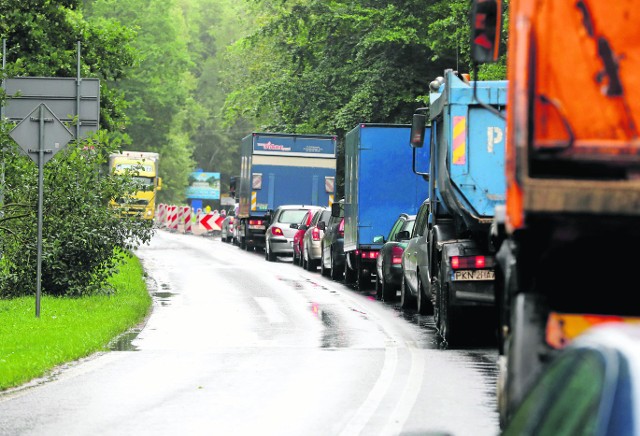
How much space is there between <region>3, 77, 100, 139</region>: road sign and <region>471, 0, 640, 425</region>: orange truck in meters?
18.0

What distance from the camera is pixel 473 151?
638 inches

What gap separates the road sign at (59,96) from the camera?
24328 mm

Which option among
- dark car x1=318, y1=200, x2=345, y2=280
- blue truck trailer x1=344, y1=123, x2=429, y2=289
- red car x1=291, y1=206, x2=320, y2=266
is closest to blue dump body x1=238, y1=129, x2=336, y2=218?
red car x1=291, y1=206, x2=320, y2=266

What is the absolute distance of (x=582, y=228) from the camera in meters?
6.14

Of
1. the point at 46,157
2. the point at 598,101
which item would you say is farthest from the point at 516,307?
the point at 46,157

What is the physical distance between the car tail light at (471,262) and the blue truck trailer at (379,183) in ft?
32.6

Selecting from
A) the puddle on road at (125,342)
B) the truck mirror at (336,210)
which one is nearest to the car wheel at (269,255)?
the truck mirror at (336,210)

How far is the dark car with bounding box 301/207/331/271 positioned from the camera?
3541 centimetres

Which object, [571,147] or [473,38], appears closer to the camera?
[571,147]

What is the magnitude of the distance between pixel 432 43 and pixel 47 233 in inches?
683

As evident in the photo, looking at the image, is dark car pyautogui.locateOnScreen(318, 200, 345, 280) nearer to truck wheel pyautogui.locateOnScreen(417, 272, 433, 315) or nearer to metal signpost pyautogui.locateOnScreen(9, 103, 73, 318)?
truck wheel pyautogui.locateOnScreen(417, 272, 433, 315)

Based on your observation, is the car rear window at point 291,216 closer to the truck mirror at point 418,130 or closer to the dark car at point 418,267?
the dark car at point 418,267

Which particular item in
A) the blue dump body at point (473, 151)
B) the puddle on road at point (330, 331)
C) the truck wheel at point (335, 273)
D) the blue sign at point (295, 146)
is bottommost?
the puddle on road at point (330, 331)

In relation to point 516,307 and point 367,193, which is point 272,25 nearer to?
point 367,193
